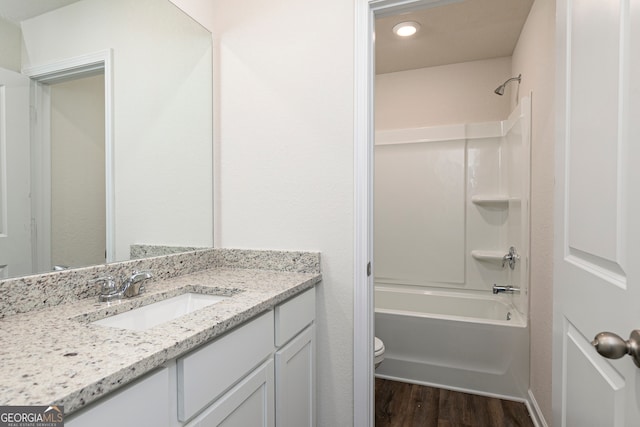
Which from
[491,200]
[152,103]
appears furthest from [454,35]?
[152,103]

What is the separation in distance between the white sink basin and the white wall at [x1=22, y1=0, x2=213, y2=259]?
0.27 m

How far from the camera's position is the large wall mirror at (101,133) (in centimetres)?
96

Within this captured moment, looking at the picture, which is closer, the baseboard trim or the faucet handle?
the faucet handle

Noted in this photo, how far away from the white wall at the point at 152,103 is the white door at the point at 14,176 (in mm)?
103

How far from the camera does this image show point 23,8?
0.97 metres

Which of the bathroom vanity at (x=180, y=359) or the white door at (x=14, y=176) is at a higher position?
the white door at (x=14, y=176)

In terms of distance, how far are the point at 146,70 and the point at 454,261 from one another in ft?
8.71

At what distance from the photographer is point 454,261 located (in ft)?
9.51

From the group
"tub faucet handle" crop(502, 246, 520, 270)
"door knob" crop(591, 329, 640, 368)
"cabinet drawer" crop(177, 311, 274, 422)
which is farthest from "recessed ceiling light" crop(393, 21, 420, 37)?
"door knob" crop(591, 329, 640, 368)

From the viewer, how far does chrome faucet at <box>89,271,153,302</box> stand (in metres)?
1.09

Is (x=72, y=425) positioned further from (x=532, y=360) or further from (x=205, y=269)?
(x=532, y=360)

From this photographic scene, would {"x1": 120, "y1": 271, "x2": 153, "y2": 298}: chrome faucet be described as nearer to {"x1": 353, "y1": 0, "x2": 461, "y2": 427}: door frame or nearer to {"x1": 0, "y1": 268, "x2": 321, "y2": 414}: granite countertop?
{"x1": 0, "y1": 268, "x2": 321, "y2": 414}: granite countertop

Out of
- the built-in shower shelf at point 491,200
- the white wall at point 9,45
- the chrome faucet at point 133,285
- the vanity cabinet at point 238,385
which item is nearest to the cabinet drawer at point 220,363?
the vanity cabinet at point 238,385

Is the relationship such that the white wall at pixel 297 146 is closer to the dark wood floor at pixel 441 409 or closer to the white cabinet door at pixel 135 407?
the dark wood floor at pixel 441 409
